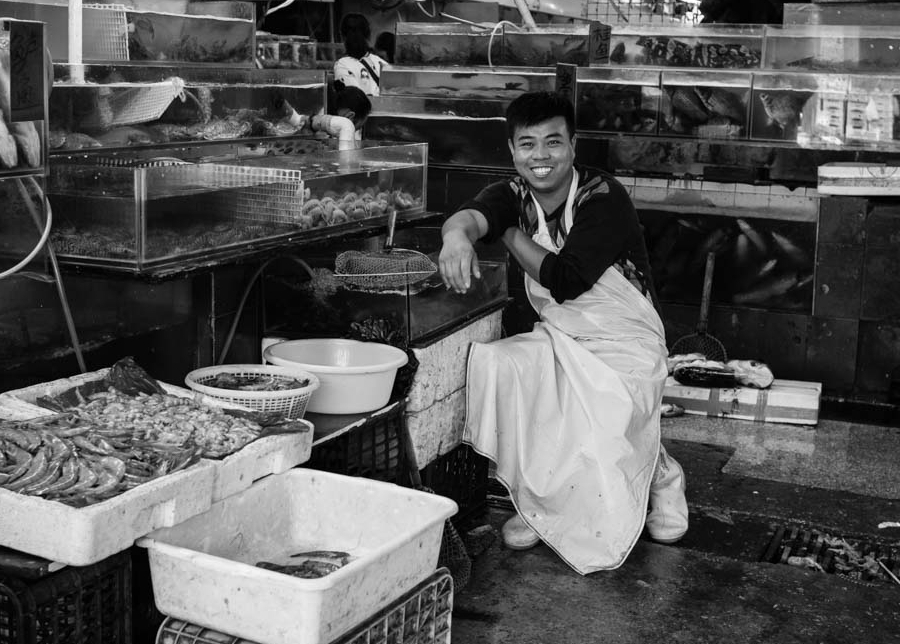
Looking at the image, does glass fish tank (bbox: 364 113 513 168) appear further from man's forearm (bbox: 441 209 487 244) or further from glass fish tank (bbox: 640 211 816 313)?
man's forearm (bbox: 441 209 487 244)

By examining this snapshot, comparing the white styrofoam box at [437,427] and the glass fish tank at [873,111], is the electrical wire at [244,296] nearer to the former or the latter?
the white styrofoam box at [437,427]

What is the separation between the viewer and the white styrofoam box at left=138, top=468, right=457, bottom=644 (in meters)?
2.72

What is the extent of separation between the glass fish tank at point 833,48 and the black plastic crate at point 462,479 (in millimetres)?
4144

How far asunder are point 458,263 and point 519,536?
1.21 metres

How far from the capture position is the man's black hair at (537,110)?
15.0ft

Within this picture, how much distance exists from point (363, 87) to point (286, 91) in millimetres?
3491

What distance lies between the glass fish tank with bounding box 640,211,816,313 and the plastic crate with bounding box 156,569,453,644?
495 centimetres

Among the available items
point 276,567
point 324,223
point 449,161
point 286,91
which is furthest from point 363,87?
point 276,567

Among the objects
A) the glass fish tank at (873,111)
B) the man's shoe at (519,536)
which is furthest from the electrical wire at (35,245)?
the glass fish tank at (873,111)

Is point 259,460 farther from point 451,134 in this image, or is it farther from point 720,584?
point 451,134

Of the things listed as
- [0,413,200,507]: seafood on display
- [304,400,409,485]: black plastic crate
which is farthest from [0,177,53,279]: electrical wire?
[304,400,409,485]: black plastic crate

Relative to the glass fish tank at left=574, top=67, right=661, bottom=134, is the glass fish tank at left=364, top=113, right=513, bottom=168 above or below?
below

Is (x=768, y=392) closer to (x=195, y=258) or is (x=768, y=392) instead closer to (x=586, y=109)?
(x=586, y=109)

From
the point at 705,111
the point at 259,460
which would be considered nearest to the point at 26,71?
the point at 259,460
